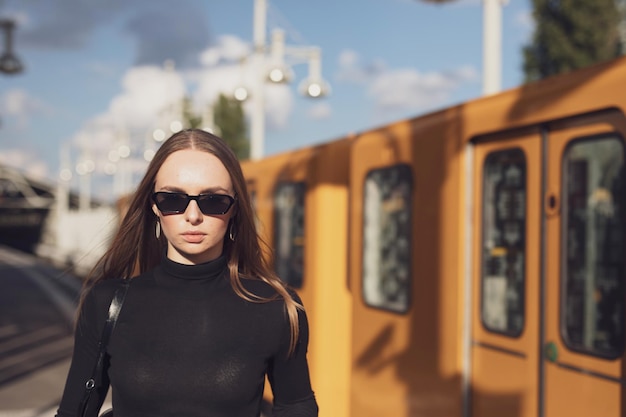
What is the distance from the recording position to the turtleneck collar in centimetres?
244

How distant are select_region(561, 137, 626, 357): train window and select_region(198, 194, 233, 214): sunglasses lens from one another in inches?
86.0

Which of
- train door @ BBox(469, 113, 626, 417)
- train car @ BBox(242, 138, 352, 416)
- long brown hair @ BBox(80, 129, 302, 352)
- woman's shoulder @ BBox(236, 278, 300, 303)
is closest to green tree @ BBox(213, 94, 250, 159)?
train car @ BBox(242, 138, 352, 416)

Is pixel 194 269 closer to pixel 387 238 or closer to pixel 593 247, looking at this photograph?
pixel 593 247

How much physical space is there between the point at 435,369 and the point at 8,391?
5.83 meters

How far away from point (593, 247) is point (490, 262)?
938mm

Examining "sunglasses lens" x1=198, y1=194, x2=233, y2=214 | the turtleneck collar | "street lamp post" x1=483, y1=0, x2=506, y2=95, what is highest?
"street lamp post" x1=483, y1=0, x2=506, y2=95

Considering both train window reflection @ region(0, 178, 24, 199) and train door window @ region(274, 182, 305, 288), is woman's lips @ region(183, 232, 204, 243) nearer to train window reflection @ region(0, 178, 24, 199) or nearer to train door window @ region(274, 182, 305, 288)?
train door window @ region(274, 182, 305, 288)

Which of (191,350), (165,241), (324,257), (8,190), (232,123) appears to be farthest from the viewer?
(8,190)

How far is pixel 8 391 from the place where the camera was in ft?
31.3

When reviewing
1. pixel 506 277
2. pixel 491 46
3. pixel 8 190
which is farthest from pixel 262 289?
pixel 8 190

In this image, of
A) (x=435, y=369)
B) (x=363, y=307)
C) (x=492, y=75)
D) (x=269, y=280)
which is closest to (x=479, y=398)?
(x=435, y=369)

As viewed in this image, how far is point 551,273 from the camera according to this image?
4.42m

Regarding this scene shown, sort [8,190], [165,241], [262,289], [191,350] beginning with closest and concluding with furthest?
[191,350]
[262,289]
[165,241]
[8,190]

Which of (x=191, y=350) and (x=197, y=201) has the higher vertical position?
(x=197, y=201)
